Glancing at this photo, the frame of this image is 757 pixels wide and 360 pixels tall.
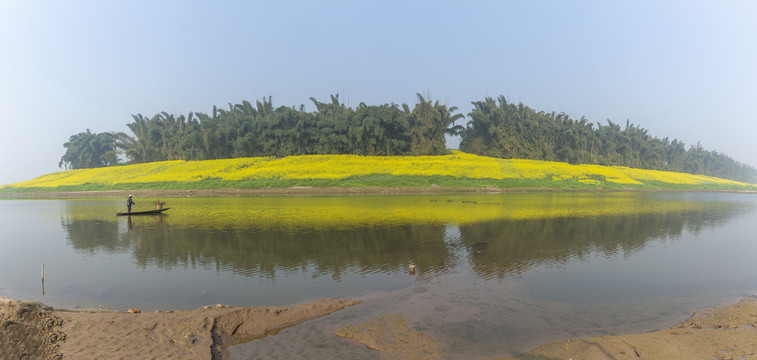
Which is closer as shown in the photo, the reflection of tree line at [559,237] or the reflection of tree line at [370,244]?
the reflection of tree line at [370,244]

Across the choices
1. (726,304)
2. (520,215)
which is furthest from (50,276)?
(520,215)

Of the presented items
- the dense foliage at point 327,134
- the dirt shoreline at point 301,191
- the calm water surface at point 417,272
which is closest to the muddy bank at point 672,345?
the calm water surface at point 417,272

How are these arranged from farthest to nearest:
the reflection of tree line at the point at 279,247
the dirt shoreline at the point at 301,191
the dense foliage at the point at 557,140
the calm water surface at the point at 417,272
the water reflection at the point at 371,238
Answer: the dense foliage at the point at 557,140
the dirt shoreline at the point at 301,191
the water reflection at the point at 371,238
the reflection of tree line at the point at 279,247
the calm water surface at the point at 417,272

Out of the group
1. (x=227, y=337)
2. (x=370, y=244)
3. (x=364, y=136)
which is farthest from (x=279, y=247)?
(x=364, y=136)

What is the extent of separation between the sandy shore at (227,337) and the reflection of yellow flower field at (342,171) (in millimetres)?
40455

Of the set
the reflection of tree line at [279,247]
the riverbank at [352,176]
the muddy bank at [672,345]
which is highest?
the riverbank at [352,176]

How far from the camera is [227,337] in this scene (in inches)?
262

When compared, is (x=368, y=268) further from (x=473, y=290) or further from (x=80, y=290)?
(x=80, y=290)

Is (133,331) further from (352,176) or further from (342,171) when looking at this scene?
(342,171)

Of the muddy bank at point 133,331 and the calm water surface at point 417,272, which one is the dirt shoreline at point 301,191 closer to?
the calm water surface at point 417,272

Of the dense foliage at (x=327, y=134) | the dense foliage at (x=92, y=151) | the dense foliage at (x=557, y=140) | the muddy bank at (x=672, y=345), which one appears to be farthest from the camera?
the dense foliage at (x=92, y=151)

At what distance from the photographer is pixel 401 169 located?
51.5 metres

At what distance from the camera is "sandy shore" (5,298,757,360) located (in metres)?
5.86

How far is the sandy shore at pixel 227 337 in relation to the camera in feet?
19.2
